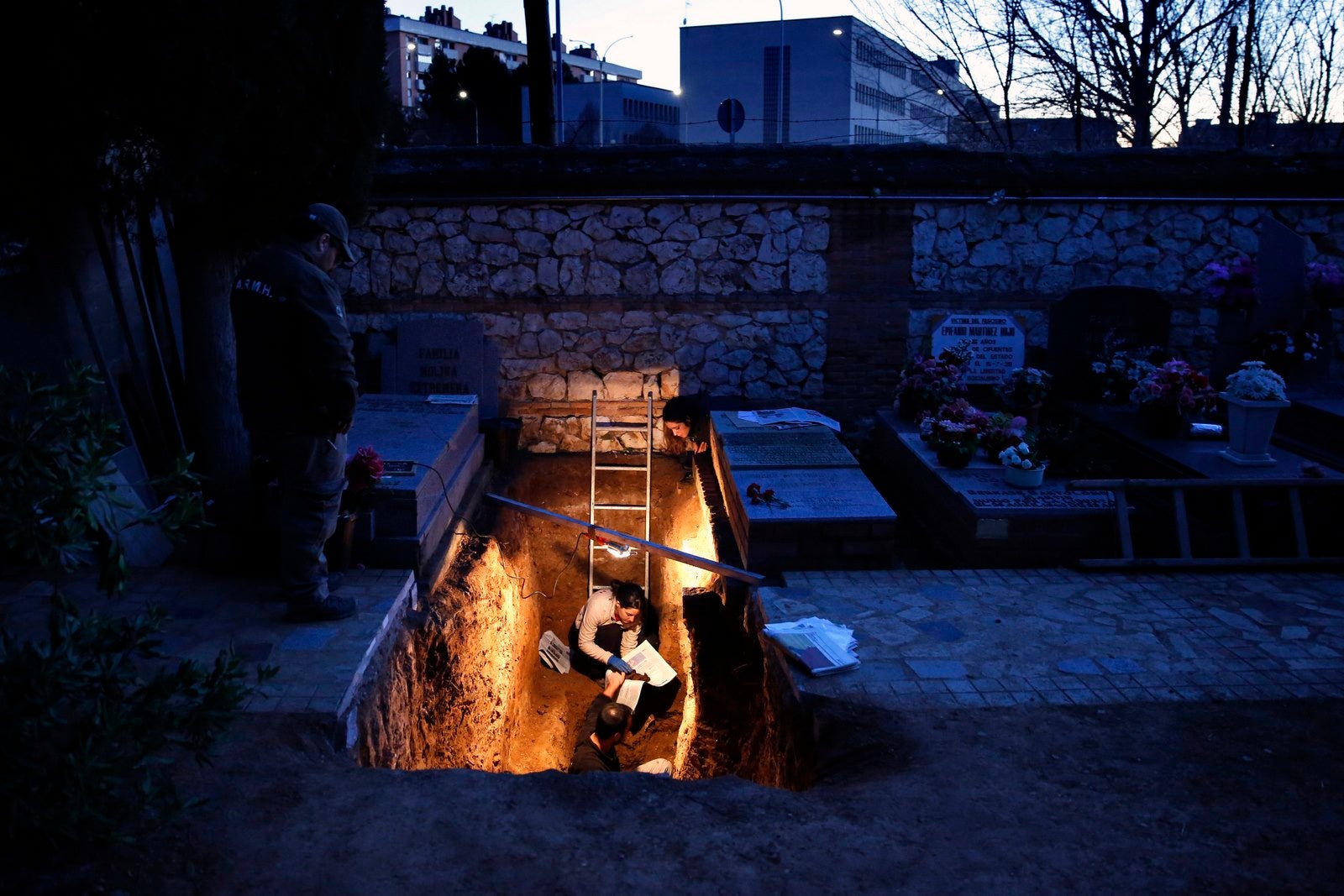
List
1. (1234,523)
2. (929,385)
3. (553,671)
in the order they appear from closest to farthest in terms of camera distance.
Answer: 1. (1234,523)
2. (929,385)
3. (553,671)

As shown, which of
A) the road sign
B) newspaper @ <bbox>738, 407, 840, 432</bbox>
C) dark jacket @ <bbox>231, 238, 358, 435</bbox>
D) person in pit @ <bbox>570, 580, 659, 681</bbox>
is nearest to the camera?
dark jacket @ <bbox>231, 238, 358, 435</bbox>

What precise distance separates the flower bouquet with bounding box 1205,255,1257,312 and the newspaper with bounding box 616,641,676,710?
6.54 meters

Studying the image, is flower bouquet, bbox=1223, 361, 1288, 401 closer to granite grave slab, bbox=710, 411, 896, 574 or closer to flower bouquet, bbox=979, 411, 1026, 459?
flower bouquet, bbox=979, 411, 1026, 459

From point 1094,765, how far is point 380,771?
2902 millimetres

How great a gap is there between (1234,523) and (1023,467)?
1412mm

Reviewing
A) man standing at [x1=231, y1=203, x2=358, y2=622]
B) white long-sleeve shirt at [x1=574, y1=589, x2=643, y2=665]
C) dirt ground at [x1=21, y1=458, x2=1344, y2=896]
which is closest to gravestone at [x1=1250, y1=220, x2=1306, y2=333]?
dirt ground at [x1=21, y1=458, x2=1344, y2=896]

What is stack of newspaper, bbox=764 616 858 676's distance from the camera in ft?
16.7

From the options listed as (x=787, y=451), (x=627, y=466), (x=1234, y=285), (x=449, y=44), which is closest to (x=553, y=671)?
(x=627, y=466)

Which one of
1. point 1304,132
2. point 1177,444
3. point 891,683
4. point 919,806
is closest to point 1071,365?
point 1177,444

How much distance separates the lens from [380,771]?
4.10 metres

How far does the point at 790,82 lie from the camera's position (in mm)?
35594

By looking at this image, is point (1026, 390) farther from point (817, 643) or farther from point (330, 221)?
point (330, 221)

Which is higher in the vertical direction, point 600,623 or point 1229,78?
point 1229,78

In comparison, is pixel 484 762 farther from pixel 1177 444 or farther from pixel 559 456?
pixel 1177 444
